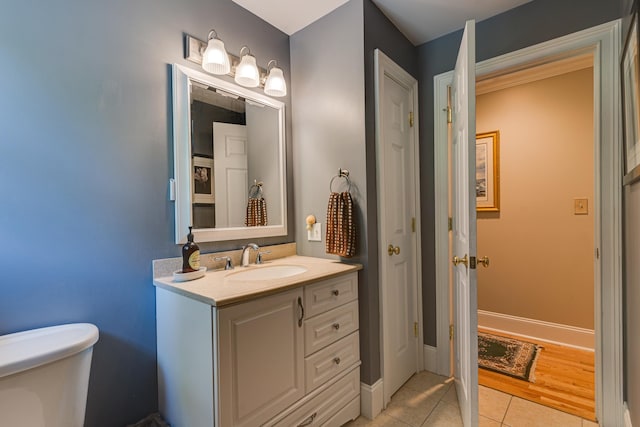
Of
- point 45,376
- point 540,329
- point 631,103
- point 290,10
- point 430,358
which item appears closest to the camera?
point 45,376

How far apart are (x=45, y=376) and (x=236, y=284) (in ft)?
2.11

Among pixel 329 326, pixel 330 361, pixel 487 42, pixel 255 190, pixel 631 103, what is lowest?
pixel 330 361

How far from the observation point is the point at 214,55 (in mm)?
1479

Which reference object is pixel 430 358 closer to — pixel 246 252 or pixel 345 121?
pixel 246 252

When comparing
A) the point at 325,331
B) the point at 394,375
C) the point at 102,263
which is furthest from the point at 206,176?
the point at 394,375

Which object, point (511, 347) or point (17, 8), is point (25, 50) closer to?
point (17, 8)

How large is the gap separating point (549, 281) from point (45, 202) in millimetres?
3503

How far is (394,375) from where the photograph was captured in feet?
6.03

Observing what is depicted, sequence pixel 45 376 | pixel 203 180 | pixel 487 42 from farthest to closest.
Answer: pixel 487 42 < pixel 203 180 < pixel 45 376

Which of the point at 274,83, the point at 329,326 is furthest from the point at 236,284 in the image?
the point at 274,83

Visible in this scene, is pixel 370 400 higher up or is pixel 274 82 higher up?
pixel 274 82

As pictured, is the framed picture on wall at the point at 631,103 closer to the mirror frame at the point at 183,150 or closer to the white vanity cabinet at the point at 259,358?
the white vanity cabinet at the point at 259,358

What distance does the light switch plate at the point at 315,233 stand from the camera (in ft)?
6.11

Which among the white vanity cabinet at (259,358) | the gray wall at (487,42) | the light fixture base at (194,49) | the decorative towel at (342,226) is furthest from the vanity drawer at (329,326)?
the light fixture base at (194,49)
